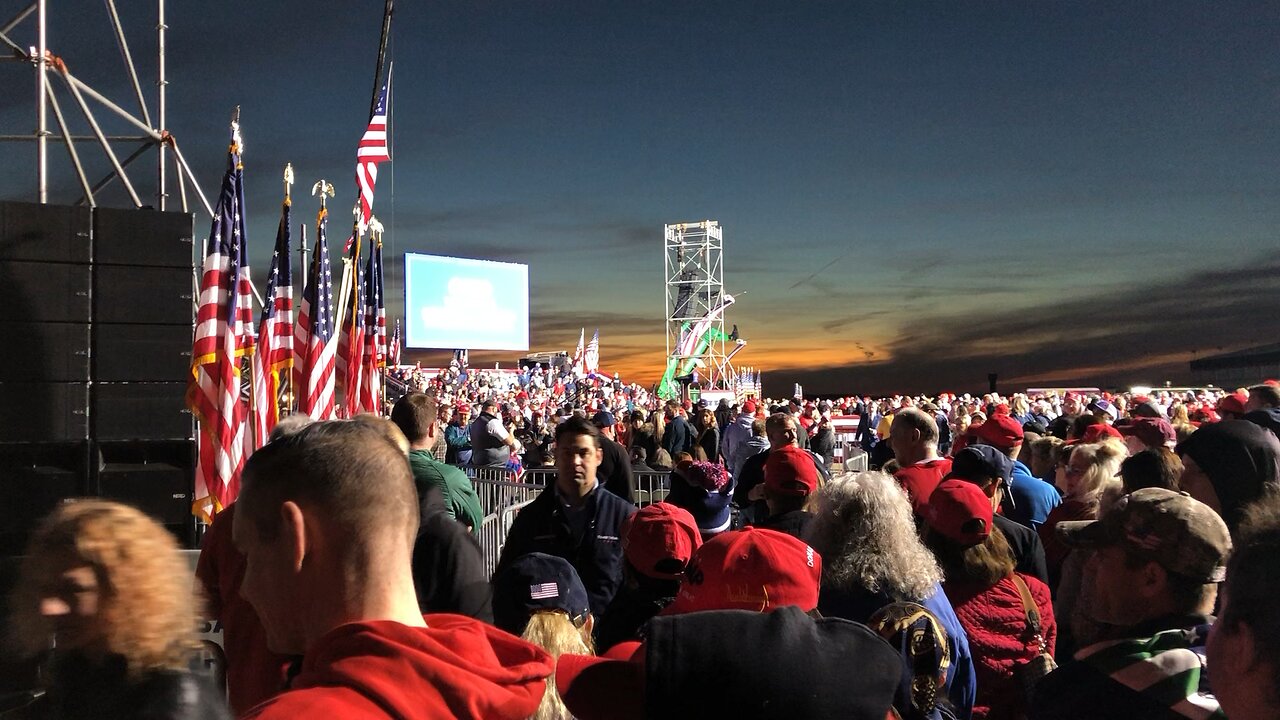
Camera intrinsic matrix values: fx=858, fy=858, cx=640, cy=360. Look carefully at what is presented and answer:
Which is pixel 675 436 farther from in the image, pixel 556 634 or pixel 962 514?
pixel 556 634

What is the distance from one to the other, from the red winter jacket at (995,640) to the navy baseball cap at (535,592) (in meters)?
1.56

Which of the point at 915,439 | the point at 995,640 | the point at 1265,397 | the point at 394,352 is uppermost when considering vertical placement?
the point at 394,352

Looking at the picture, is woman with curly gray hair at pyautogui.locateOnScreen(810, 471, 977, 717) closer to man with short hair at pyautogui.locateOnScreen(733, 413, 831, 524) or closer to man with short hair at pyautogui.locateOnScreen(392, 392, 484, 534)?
man with short hair at pyautogui.locateOnScreen(392, 392, 484, 534)

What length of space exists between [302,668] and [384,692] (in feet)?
0.90

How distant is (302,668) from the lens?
1586 mm

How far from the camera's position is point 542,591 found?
9.76 feet

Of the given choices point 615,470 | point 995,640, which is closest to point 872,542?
point 995,640

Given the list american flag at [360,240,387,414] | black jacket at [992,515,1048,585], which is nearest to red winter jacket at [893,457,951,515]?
black jacket at [992,515,1048,585]

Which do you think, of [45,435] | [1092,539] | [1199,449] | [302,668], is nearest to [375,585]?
[302,668]

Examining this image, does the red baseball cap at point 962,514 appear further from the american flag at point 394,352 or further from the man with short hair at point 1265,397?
the american flag at point 394,352

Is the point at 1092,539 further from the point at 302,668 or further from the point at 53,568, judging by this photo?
the point at 53,568

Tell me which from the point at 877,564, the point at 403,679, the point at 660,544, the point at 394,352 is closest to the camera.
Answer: the point at 403,679

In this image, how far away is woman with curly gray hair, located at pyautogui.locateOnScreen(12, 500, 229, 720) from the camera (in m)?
2.01

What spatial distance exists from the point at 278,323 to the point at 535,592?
856 cm
